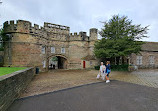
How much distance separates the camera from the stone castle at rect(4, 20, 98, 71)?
39.4ft

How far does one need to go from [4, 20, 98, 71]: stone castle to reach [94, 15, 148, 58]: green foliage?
224 inches

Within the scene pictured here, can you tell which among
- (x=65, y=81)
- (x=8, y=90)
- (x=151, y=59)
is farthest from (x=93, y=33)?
(x=8, y=90)

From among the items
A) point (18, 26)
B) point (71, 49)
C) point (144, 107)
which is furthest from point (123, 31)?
point (18, 26)

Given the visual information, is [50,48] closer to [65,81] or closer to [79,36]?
[79,36]

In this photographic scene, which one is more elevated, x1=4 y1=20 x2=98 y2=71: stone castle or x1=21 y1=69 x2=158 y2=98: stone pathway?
x1=4 y1=20 x2=98 y2=71: stone castle

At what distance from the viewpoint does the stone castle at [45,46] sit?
473 inches

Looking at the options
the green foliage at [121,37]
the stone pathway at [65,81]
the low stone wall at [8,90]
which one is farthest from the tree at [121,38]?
the low stone wall at [8,90]

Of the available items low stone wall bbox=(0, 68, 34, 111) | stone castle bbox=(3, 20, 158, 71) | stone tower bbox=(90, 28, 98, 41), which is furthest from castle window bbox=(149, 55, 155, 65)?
low stone wall bbox=(0, 68, 34, 111)

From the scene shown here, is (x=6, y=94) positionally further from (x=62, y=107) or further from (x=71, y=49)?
(x=71, y=49)

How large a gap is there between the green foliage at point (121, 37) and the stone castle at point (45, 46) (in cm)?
570

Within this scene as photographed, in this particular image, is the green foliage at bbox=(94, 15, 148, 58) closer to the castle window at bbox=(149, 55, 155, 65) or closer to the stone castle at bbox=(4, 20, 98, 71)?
the stone castle at bbox=(4, 20, 98, 71)

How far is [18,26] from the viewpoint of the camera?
39.4ft

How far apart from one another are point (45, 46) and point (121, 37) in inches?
570

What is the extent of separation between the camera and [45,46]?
616 inches
